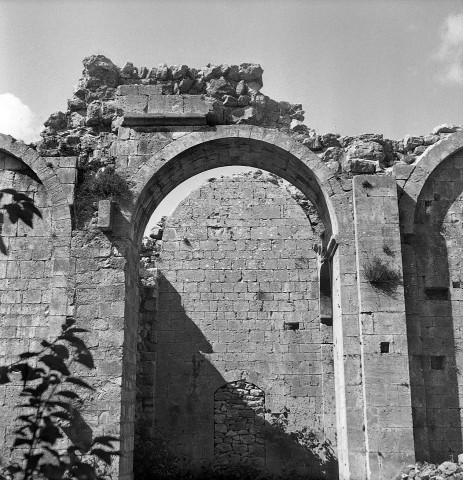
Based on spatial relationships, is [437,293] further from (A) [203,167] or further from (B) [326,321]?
(A) [203,167]

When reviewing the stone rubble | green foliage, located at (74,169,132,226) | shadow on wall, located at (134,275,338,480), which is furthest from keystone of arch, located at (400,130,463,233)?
shadow on wall, located at (134,275,338,480)

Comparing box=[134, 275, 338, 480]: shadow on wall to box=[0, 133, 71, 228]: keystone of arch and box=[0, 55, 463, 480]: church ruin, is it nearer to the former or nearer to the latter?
box=[0, 55, 463, 480]: church ruin

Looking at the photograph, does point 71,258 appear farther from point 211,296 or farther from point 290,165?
point 211,296

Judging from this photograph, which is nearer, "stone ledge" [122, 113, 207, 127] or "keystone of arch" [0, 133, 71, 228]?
"keystone of arch" [0, 133, 71, 228]

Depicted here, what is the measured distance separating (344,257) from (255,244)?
18.2 ft

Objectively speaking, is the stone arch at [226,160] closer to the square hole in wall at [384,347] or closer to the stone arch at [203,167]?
the stone arch at [203,167]

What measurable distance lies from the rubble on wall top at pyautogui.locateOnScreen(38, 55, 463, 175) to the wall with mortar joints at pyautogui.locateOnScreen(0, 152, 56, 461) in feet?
2.20

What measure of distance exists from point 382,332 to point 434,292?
123cm

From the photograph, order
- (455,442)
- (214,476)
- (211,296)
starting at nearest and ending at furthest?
(455,442)
(214,476)
(211,296)

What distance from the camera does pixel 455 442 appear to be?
8.74 metres

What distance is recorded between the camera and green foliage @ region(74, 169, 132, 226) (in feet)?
30.6

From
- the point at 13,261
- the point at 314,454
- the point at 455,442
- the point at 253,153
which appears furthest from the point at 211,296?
the point at 455,442

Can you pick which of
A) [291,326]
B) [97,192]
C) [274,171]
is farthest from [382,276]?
[291,326]

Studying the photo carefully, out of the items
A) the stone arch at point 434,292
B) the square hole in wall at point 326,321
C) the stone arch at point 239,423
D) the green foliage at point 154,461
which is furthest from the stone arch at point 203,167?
the stone arch at point 239,423
